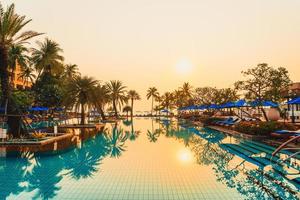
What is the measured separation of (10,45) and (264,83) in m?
18.1

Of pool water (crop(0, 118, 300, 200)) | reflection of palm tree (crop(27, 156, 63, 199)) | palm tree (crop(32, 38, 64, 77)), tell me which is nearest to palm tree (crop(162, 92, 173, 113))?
palm tree (crop(32, 38, 64, 77))

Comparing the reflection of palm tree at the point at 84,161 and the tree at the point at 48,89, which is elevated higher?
the tree at the point at 48,89

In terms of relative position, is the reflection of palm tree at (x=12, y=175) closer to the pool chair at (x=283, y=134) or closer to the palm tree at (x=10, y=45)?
the palm tree at (x=10, y=45)

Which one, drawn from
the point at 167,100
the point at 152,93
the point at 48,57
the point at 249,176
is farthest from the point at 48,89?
the point at 152,93

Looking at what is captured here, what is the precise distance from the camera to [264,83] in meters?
21.0

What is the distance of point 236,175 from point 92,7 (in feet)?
45.8

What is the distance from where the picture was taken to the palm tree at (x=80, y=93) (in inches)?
1166

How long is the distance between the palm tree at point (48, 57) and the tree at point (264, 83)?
2772 cm

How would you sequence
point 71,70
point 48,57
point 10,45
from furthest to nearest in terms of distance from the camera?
point 71,70, point 48,57, point 10,45

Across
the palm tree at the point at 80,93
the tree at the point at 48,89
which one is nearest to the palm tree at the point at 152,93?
the tree at the point at 48,89

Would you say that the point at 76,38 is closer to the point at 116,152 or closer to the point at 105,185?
the point at 116,152

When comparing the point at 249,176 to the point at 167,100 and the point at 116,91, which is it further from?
A: the point at 167,100

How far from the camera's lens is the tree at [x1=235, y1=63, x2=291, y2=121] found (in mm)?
20359

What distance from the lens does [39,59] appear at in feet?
126
